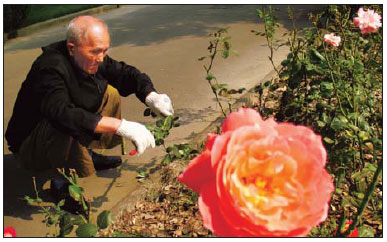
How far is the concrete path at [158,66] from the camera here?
109 inches

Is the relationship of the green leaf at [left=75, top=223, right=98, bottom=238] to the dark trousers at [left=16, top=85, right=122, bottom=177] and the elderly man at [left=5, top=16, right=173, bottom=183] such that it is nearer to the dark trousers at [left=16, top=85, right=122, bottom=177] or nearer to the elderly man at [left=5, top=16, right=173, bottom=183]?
the elderly man at [left=5, top=16, right=173, bottom=183]

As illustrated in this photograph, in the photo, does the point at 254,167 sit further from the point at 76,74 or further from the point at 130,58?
the point at 130,58

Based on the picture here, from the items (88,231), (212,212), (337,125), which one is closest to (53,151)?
(88,231)

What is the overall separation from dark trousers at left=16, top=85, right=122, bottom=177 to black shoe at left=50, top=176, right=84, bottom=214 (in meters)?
0.09

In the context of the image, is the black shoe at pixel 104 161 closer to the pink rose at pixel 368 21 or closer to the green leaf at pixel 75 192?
the green leaf at pixel 75 192

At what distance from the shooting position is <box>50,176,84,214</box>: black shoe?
2480 mm

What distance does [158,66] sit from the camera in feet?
17.5

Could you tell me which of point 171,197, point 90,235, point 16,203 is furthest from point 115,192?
point 90,235

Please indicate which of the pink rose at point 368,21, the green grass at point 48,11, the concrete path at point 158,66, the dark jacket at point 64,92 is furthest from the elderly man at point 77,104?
the green grass at point 48,11

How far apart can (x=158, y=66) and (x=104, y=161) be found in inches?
99.6

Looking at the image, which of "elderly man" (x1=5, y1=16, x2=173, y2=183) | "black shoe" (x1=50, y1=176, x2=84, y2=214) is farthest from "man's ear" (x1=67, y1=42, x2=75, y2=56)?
"black shoe" (x1=50, y1=176, x2=84, y2=214)

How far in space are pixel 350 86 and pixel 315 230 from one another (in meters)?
1.29

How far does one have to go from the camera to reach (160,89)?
4.60 metres

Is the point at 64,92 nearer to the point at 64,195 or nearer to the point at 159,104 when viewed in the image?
the point at 159,104
